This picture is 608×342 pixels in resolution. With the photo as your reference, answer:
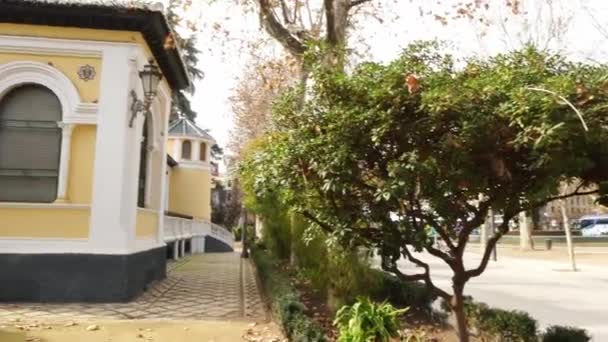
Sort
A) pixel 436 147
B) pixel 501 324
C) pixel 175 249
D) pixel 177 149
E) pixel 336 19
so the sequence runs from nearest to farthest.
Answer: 1. pixel 436 147
2. pixel 501 324
3. pixel 336 19
4. pixel 175 249
5. pixel 177 149

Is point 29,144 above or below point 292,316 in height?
above

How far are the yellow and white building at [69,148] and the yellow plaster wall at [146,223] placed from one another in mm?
760

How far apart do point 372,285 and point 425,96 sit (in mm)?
4234

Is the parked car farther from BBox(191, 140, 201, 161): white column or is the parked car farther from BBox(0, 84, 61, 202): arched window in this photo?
BBox(0, 84, 61, 202): arched window

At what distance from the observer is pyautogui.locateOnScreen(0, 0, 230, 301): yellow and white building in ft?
30.8

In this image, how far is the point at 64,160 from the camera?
9.58m

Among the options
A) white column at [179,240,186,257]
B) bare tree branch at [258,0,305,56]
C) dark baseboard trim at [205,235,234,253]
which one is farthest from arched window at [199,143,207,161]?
bare tree branch at [258,0,305,56]

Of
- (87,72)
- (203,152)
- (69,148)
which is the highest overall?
(203,152)

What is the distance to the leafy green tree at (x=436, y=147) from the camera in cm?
392

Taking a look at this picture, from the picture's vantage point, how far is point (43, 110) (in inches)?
389

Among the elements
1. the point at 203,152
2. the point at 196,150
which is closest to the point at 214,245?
the point at 203,152

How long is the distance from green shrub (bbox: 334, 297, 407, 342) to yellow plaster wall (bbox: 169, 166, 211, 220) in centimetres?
2388

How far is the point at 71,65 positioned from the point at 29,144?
1616mm

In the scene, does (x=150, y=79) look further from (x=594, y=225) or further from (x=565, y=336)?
(x=594, y=225)
